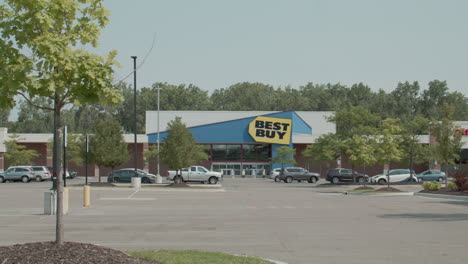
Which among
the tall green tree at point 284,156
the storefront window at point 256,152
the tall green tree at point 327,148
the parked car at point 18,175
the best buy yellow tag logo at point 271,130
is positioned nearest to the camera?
the tall green tree at point 327,148

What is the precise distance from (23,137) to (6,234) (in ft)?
197

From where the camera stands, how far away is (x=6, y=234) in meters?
14.6

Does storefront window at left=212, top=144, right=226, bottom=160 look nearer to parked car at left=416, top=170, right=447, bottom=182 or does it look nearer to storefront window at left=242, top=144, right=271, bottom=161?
storefront window at left=242, top=144, right=271, bottom=161

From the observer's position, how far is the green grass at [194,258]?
9.47m

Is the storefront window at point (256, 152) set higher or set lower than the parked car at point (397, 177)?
higher

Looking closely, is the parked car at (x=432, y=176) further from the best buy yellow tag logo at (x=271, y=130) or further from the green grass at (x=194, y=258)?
the green grass at (x=194, y=258)

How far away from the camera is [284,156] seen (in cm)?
6900

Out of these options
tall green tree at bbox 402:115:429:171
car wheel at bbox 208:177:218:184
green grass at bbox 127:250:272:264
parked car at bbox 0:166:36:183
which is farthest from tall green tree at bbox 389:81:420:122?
green grass at bbox 127:250:272:264

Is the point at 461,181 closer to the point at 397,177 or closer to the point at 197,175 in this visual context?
the point at 397,177

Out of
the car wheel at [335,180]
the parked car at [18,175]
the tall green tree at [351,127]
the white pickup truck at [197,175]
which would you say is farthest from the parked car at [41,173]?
the tall green tree at [351,127]

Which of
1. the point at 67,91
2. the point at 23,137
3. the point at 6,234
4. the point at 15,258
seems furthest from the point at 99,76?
the point at 23,137

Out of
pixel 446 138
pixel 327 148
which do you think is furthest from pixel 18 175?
pixel 446 138

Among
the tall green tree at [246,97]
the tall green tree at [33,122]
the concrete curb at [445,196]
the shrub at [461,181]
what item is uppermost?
the tall green tree at [246,97]

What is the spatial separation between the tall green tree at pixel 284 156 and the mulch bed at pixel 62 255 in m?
60.2
